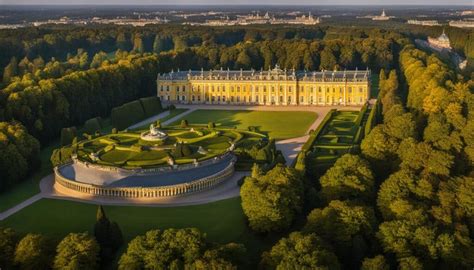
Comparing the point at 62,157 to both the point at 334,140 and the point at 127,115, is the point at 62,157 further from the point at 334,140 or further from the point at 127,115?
the point at 334,140

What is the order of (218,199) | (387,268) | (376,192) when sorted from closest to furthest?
(387,268) → (376,192) → (218,199)

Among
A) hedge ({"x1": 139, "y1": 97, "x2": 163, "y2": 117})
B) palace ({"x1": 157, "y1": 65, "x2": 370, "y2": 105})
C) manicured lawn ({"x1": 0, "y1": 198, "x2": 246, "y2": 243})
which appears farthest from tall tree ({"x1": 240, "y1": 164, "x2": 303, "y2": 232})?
palace ({"x1": 157, "y1": 65, "x2": 370, "y2": 105})

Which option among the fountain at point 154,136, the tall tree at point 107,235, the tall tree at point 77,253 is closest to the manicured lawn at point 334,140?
the fountain at point 154,136

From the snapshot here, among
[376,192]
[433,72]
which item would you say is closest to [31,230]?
[376,192]

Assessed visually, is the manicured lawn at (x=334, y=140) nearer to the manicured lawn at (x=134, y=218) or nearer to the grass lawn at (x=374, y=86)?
the manicured lawn at (x=134, y=218)

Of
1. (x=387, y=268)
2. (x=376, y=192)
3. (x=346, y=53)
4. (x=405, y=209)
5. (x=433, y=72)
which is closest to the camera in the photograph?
(x=387, y=268)

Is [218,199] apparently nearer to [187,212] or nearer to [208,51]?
[187,212]
